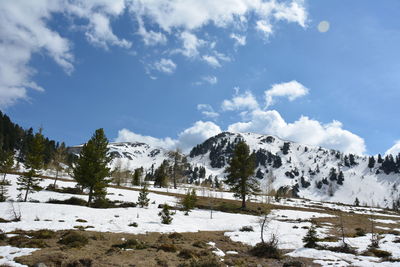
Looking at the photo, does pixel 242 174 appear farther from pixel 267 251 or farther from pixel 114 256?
pixel 114 256

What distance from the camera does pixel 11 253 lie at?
11.4 meters

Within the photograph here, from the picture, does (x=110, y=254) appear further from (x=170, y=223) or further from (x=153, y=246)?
(x=170, y=223)

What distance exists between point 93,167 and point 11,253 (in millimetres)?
24041

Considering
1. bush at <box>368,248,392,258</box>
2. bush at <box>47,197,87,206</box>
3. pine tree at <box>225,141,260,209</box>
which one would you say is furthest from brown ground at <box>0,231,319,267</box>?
pine tree at <box>225,141,260,209</box>

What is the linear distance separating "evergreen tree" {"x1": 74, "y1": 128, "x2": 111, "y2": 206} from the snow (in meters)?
22.8

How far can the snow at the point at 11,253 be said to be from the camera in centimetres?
1002

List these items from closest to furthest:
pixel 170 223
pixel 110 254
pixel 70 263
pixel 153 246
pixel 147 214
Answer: pixel 70 263, pixel 110 254, pixel 153 246, pixel 170 223, pixel 147 214

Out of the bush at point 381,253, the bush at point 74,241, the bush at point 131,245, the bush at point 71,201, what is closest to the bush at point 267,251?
the bush at point 381,253

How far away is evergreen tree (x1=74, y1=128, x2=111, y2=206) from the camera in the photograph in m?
34.6

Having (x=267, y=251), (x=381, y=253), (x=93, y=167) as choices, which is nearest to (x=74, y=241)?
(x=267, y=251)

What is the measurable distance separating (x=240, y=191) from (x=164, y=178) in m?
41.4

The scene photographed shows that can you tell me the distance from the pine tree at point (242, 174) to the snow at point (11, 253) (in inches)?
1336

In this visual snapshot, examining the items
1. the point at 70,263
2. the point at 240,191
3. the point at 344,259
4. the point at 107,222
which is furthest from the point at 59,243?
the point at 240,191

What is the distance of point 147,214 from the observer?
1219 inches
